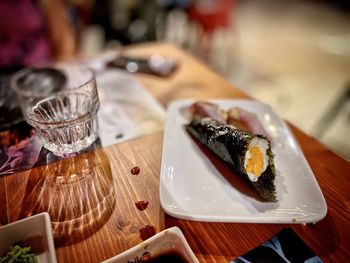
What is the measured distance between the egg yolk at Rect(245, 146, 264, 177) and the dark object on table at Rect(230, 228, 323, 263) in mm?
175

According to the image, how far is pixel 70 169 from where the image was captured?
34.1 inches

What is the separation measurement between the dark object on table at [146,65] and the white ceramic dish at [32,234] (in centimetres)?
90

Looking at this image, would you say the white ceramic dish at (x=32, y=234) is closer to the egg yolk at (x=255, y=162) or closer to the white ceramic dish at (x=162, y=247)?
the white ceramic dish at (x=162, y=247)

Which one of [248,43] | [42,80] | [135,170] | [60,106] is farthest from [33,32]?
[248,43]

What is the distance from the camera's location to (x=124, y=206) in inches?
30.0

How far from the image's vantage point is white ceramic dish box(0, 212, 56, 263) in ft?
2.15

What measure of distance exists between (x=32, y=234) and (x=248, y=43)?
4.25 meters

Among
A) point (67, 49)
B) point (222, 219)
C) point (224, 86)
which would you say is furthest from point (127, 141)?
point (67, 49)

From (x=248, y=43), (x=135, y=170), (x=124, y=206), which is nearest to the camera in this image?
(x=124, y=206)

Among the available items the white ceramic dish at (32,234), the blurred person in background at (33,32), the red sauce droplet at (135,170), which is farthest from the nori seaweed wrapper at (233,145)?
the blurred person in background at (33,32)

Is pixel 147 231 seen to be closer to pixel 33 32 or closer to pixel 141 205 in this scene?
pixel 141 205

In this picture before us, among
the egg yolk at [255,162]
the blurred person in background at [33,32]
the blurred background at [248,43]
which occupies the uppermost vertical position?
the egg yolk at [255,162]

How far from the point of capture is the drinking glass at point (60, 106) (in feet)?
2.79

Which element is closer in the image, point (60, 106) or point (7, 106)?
point (60, 106)
